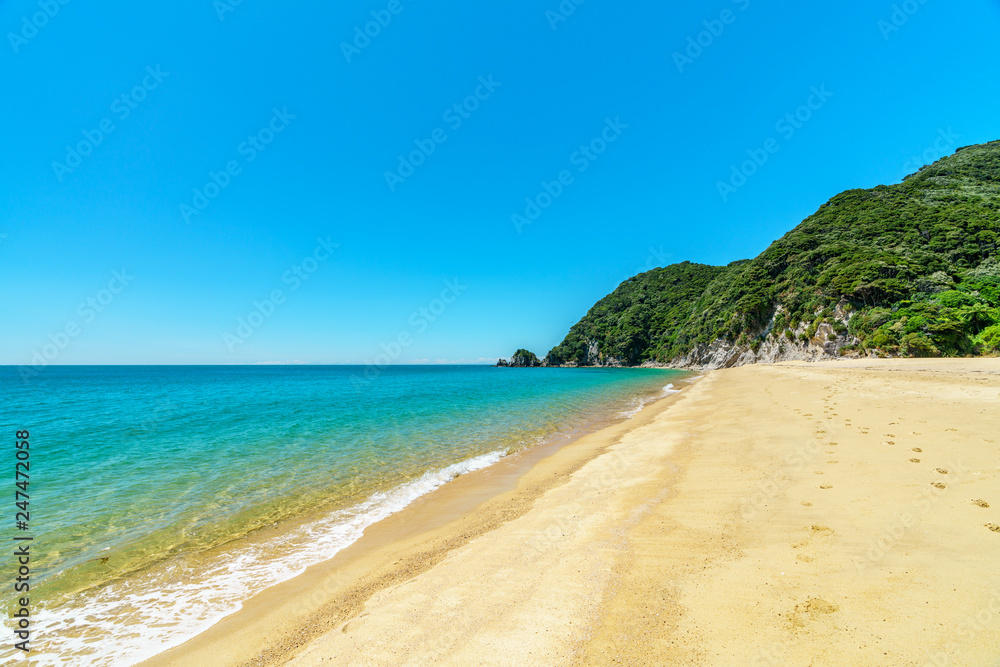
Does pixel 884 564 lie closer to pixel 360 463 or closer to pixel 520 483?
pixel 520 483

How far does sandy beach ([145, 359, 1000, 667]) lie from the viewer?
10.5 ft

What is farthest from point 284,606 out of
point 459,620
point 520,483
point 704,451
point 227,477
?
point 704,451

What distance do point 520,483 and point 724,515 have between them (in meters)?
5.63

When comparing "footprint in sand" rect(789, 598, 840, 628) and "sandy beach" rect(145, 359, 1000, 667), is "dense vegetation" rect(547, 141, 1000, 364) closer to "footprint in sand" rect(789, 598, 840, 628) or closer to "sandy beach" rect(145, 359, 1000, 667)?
"sandy beach" rect(145, 359, 1000, 667)

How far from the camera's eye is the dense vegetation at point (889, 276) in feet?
115

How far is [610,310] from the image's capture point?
15262cm

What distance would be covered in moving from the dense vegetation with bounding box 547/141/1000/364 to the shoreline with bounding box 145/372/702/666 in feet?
150

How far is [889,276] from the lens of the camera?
43688 mm

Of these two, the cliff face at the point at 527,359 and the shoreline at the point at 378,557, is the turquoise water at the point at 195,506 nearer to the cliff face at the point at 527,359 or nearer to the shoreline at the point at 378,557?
the shoreline at the point at 378,557

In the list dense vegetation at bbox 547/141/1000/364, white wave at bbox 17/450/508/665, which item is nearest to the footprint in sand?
white wave at bbox 17/450/508/665

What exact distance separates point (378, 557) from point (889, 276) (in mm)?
62917

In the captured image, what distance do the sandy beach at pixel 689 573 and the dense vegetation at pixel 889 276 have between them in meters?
39.8

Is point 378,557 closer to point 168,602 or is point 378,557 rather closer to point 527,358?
point 168,602

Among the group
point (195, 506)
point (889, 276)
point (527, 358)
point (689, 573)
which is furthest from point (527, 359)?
point (689, 573)
